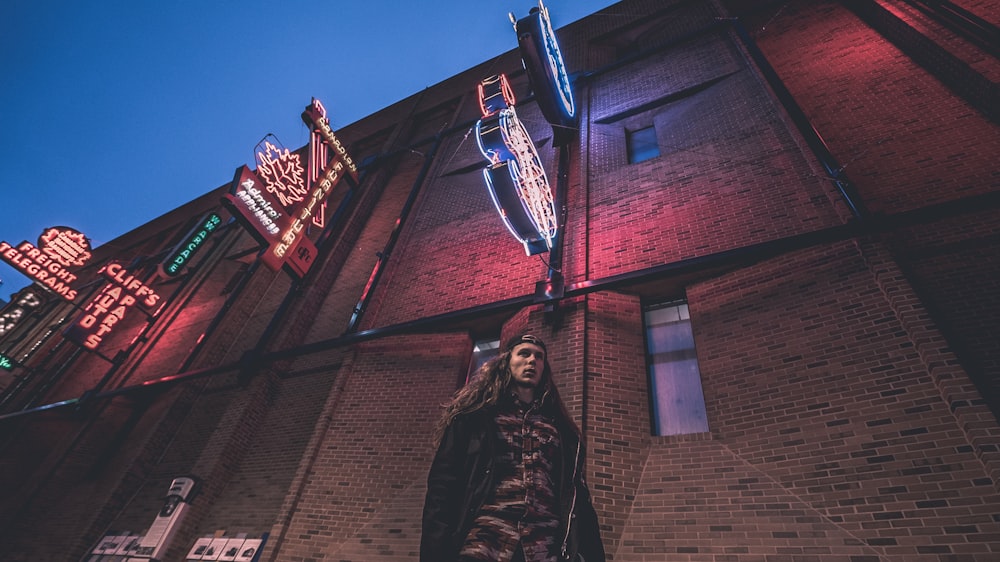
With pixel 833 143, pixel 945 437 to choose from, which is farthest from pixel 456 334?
pixel 833 143

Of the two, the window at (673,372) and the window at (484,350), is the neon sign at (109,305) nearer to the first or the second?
the window at (484,350)

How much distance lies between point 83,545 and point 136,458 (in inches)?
57.7

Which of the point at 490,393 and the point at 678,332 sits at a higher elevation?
the point at 678,332

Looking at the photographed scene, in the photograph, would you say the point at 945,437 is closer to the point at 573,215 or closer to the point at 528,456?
the point at 528,456

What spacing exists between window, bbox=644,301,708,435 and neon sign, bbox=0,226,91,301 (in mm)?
17410

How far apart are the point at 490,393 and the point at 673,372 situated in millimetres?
3641

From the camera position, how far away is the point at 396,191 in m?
12.0

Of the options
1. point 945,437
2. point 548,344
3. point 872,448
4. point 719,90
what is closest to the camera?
point 945,437

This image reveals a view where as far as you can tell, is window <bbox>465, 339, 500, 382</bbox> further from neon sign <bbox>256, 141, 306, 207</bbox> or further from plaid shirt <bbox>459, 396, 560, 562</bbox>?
neon sign <bbox>256, 141, 306, 207</bbox>

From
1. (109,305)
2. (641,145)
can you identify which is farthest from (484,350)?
(109,305)

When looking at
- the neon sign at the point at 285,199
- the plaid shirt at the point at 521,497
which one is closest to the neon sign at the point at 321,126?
the neon sign at the point at 285,199

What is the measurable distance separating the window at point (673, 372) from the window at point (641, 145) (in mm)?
3315

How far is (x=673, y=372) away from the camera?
556 cm

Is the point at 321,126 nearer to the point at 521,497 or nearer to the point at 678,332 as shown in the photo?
the point at 678,332
